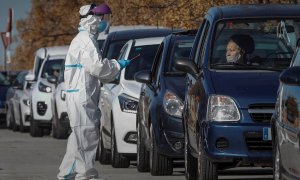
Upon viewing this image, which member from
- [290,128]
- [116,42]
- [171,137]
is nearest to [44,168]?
[171,137]

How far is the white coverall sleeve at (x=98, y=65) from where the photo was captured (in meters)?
15.3

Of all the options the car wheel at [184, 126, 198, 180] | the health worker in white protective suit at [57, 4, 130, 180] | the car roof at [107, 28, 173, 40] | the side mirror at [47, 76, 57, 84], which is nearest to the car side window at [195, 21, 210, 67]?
the health worker in white protective suit at [57, 4, 130, 180]

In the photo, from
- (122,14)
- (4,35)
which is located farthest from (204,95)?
(4,35)

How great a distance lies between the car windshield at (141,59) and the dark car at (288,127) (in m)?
8.10

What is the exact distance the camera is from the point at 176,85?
17.8 metres

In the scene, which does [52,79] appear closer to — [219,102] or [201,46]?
[201,46]

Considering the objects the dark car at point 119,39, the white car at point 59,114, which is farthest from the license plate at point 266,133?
the white car at point 59,114

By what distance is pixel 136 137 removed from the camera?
1997 centimetres

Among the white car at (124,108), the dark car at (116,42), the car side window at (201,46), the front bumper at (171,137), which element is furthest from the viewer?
the dark car at (116,42)

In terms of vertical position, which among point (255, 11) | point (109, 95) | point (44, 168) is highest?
point (255, 11)

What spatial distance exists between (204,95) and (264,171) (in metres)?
4.55

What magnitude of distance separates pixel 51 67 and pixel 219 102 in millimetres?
20528

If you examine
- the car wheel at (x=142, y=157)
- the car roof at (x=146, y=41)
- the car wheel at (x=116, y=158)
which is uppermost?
the car roof at (x=146, y=41)

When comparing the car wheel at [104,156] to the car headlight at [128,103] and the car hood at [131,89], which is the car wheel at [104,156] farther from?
the car headlight at [128,103]
